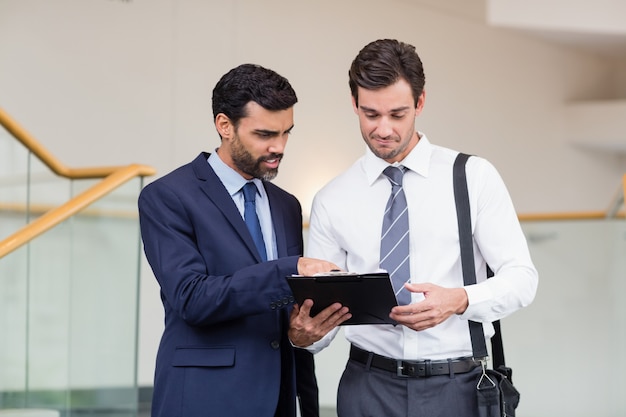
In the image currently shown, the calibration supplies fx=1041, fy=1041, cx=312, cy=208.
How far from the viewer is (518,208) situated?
1255 cm

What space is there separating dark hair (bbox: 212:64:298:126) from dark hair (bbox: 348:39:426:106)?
0.19 meters

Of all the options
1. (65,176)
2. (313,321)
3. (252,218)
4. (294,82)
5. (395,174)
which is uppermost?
(294,82)

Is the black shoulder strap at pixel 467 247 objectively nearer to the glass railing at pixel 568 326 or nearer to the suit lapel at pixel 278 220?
the suit lapel at pixel 278 220

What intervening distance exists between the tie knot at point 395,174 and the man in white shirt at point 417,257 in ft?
0.04

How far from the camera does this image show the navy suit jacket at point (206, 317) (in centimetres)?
240

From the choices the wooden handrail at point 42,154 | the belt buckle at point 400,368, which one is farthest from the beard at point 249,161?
the wooden handrail at point 42,154

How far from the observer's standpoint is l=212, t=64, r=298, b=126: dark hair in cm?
254

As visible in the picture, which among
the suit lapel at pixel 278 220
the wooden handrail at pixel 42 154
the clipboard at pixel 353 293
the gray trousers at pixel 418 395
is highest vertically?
the wooden handrail at pixel 42 154

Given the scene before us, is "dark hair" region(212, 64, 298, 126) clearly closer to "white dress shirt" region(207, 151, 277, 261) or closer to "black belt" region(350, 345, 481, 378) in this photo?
"white dress shirt" region(207, 151, 277, 261)

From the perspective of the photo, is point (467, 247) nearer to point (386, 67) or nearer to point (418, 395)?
point (418, 395)

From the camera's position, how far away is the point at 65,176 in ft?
19.8

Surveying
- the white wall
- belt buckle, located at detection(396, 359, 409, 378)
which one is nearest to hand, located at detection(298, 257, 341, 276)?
belt buckle, located at detection(396, 359, 409, 378)

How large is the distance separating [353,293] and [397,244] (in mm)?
277

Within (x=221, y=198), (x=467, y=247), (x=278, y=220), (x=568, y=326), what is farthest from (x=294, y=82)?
(x=467, y=247)
